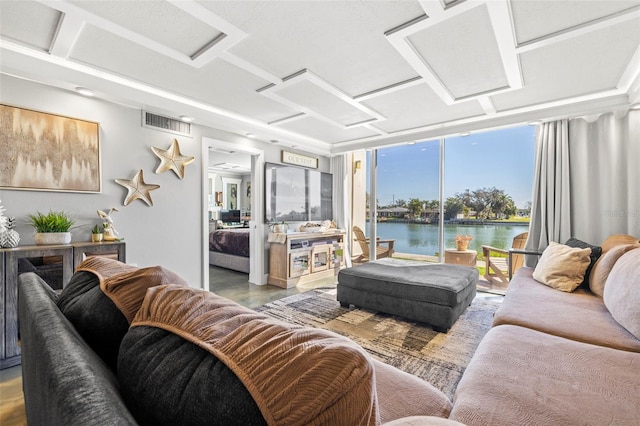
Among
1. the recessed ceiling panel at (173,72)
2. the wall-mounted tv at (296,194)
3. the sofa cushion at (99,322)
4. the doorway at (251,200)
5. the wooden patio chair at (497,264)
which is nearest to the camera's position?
the sofa cushion at (99,322)

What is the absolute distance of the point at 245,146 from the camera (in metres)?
4.23

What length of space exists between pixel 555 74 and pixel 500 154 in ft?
5.74

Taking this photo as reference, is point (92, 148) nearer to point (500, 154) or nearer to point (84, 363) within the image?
point (84, 363)

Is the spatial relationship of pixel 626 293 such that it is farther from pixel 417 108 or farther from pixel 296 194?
pixel 296 194

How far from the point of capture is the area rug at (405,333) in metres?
2.07

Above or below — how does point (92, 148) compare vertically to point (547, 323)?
above

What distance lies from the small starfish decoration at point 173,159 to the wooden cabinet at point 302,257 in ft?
5.54

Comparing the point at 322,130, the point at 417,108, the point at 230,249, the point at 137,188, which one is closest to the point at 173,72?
the point at 137,188

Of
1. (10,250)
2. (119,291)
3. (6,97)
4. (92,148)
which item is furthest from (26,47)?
(119,291)

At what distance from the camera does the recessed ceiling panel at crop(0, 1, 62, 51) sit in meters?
1.81

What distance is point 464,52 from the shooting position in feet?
7.47

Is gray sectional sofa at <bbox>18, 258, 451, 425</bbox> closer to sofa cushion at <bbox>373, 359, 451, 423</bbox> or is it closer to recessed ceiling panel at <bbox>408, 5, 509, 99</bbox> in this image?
sofa cushion at <bbox>373, 359, 451, 423</bbox>

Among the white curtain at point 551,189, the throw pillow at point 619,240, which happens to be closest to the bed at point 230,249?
the white curtain at point 551,189

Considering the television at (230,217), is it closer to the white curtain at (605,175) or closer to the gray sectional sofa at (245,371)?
the gray sectional sofa at (245,371)
